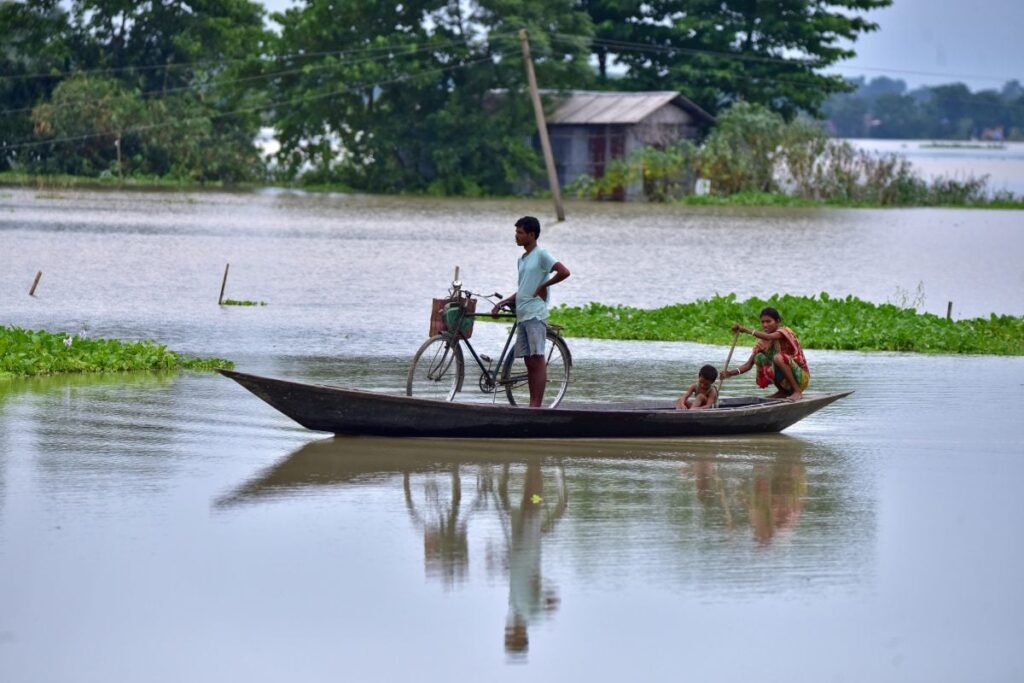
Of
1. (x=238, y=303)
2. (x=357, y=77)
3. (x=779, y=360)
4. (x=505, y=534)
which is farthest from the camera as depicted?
(x=357, y=77)

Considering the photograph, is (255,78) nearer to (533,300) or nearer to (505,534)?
(533,300)

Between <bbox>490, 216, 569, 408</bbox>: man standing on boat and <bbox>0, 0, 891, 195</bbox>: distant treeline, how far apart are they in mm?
47532

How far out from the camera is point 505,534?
9297mm

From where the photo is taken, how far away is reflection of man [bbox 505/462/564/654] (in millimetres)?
7426

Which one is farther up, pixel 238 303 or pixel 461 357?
pixel 461 357

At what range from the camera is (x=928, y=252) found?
37.4 m

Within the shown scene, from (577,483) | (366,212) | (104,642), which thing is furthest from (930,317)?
(366,212)

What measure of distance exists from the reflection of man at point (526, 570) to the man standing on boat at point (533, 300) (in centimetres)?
177

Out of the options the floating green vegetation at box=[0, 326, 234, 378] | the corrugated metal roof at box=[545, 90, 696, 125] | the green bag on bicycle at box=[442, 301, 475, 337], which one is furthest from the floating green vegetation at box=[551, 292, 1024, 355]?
the corrugated metal roof at box=[545, 90, 696, 125]

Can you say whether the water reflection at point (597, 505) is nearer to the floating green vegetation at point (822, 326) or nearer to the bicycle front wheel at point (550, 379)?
the bicycle front wheel at point (550, 379)

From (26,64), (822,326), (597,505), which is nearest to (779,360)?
(597,505)

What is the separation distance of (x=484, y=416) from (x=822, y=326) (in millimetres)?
8501

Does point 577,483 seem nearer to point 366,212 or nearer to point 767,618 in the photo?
point 767,618

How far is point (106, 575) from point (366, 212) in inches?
1701
